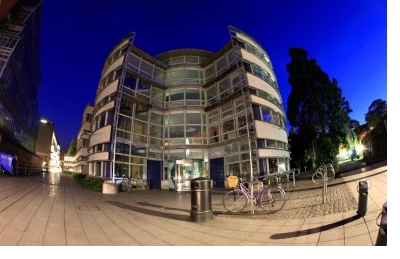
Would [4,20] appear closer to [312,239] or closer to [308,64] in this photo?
[308,64]

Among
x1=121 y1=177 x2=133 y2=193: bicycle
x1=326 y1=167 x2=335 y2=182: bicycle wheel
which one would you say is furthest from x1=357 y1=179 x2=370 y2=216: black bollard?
x1=121 y1=177 x2=133 y2=193: bicycle

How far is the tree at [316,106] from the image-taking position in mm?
3137

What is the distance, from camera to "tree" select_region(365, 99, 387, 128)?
2.51m

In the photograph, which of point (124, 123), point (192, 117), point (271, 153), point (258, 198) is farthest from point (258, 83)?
point (124, 123)

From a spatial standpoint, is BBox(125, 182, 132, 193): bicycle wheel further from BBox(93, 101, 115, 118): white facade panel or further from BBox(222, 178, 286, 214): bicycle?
BBox(222, 178, 286, 214): bicycle

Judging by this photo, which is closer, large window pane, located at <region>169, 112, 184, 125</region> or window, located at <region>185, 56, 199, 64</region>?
window, located at <region>185, 56, 199, 64</region>

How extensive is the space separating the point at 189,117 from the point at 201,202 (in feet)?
9.23

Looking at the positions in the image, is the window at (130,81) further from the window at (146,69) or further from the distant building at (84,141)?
the distant building at (84,141)

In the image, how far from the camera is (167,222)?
3.25 meters

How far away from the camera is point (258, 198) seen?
159 inches

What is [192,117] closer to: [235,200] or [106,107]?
[235,200]

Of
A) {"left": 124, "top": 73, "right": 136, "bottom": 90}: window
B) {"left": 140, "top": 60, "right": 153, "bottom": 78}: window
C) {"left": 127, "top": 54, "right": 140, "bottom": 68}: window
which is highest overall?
{"left": 127, "top": 54, "right": 140, "bottom": 68}: window

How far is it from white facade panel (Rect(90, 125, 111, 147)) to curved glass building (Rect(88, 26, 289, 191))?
0.06 m

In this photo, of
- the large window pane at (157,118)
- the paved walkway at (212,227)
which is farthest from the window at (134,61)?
the paved walkway at (212,227)
